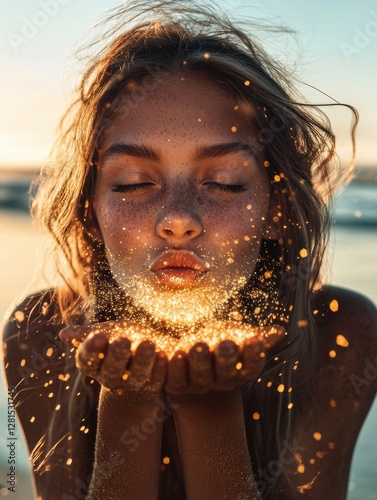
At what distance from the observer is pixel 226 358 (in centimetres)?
191

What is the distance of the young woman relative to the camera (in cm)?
233

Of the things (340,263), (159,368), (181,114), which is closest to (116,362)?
(159,368)

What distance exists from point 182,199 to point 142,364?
0.81 metres

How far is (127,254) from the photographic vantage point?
8.78ft

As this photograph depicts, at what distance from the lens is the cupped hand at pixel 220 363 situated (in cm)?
193

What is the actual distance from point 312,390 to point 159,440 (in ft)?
2.99

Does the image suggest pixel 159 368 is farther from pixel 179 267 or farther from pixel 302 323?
pixel 302 323

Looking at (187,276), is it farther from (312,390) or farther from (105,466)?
(312,390)

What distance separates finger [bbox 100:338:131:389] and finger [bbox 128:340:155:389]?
0.08 ft

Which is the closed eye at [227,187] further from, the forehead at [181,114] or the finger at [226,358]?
the finger at [226,358]

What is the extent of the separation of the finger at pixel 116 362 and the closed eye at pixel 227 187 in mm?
903

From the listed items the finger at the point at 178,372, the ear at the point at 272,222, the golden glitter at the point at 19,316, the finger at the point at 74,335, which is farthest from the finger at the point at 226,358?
the golden glitter at the point at 19,316

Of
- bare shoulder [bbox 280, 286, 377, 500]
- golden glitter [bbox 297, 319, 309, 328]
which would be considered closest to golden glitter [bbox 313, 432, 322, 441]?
bare shoulder [bbox 280, 286, 377, 500]

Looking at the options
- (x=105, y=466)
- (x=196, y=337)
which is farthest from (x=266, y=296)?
(x=105, y=466)
